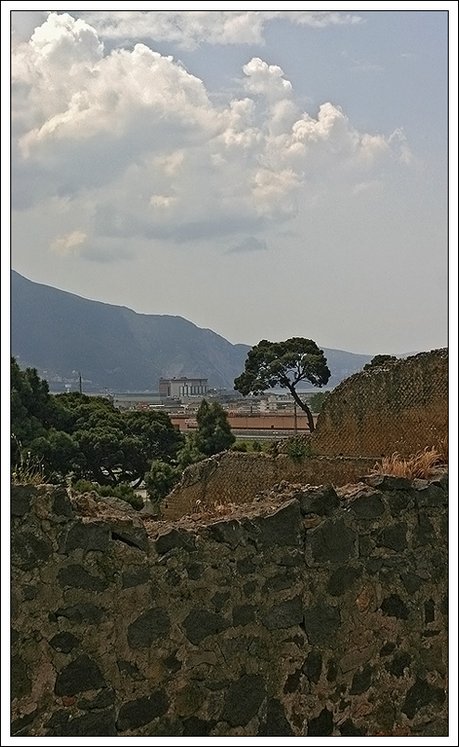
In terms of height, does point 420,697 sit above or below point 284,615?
below

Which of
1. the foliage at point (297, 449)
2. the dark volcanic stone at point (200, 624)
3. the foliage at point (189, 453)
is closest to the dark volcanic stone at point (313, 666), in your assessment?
the dark volcanic stone at point (200, 624)

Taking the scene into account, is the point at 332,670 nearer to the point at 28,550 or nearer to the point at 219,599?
the point at 219,599

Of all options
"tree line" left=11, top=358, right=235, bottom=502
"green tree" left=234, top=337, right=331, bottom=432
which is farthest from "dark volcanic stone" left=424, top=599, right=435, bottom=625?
"green tree" left=234, top=337, right=331, bottom=432

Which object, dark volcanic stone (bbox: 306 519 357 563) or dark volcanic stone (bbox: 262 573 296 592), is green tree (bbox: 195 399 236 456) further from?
dark volcanic stone (bbox: 262 573 296 592)

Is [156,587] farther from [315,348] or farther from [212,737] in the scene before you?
[315,348]

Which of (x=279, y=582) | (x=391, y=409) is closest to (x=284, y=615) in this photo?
(x=279, y=582)

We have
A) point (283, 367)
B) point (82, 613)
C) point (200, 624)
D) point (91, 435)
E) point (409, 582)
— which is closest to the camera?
point (82, 613)
